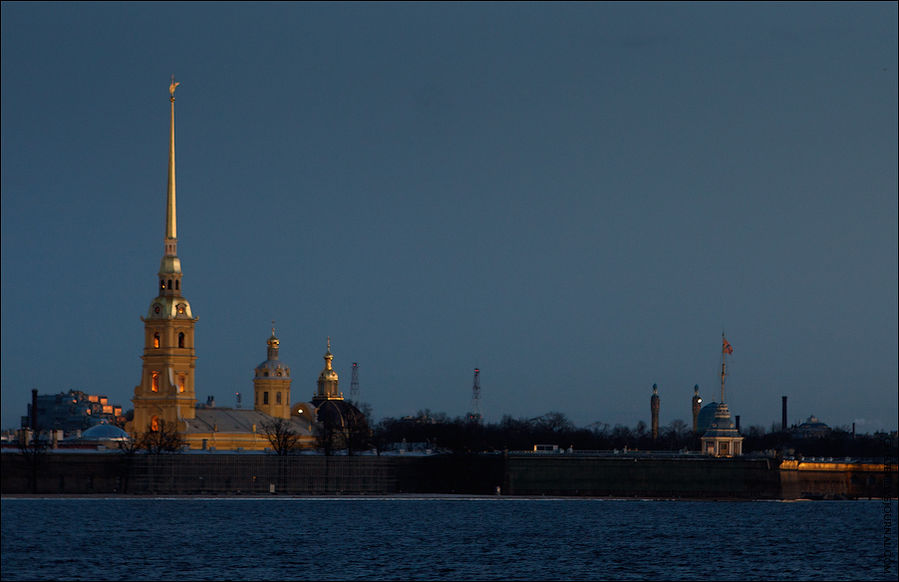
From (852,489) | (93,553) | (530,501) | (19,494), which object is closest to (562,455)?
(530,501)

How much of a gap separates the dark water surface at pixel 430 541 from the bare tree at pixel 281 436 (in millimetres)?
14906

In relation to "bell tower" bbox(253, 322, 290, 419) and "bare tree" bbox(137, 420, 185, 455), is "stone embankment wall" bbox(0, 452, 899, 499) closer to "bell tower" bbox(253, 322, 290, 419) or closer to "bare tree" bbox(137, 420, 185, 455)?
"bare tree" bbox(137, 420, 185, 455)

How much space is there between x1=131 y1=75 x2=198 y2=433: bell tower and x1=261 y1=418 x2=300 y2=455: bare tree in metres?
7.26

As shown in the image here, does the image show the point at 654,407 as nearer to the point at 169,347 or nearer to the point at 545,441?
the point at 545,441

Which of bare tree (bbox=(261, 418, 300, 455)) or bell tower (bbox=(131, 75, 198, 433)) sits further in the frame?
bell tower (bbox=(131, 75, 198, 433))

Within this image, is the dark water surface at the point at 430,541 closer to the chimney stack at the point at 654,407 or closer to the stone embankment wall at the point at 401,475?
the stone embankment wall at the point at 401,475

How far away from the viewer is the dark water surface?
75.8m

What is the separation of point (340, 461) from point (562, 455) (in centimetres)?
1736

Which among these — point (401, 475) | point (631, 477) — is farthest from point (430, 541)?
point (631, 477)

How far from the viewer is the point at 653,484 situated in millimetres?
136500

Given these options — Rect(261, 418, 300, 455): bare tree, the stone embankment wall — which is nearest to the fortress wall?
the stone embankment wall

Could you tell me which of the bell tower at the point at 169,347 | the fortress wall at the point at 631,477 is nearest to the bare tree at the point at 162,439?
the bell tower at the point at 169,347

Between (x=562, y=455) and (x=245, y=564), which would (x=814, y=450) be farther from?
(x=245, y=564)

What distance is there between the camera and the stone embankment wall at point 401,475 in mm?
132500
